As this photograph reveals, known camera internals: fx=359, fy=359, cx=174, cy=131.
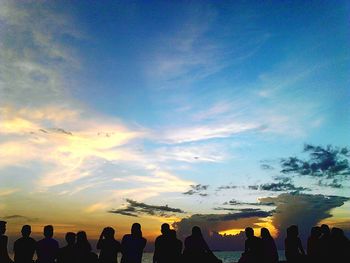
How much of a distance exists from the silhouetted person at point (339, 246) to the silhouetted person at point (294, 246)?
105cm

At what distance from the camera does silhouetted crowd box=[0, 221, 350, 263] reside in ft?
29.5

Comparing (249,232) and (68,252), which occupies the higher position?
(249,232)

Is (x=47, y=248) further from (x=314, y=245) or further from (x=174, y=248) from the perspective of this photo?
(x=314, y=245)

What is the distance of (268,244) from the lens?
10398 mm

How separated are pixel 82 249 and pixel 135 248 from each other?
1484 millimetres

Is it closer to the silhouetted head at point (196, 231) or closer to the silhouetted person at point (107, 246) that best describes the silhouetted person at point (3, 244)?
the silhouetted person at point (107, 246)

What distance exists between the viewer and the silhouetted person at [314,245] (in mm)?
10953

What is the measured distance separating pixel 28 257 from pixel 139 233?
2942 mm

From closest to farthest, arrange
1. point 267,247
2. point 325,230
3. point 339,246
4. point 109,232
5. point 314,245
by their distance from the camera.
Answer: point 109,232 → point 267,247 → point 339,246 → point 325,230 → point 314,245

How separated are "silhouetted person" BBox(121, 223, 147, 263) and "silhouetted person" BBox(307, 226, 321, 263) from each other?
17.6ft

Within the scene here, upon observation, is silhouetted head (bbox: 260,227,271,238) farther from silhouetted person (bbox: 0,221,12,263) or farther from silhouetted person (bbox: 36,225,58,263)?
silhouetted person (bbox: 0,221,12,263)

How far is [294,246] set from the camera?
1130 cm

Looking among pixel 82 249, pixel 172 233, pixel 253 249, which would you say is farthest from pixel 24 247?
pixel 253 249

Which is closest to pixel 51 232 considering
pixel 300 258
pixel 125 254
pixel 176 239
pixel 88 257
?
pixel 88 257
